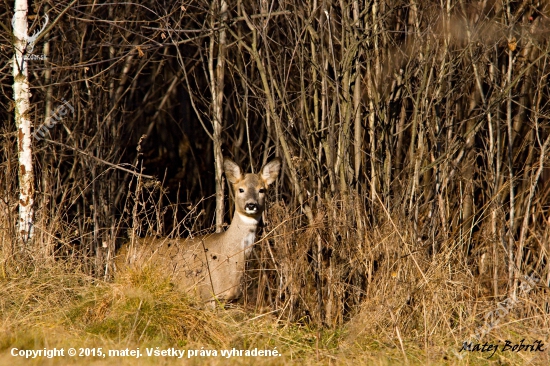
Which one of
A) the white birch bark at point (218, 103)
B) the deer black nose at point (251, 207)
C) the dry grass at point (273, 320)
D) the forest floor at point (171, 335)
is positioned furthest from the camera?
the white birch bark at point (218, 103)

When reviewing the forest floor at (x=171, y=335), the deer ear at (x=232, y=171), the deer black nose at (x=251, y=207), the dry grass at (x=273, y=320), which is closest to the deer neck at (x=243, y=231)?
the deer black nose at (x=251, y=207)

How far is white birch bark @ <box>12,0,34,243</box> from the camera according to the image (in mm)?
5984

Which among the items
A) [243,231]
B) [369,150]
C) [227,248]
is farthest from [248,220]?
[369,150]

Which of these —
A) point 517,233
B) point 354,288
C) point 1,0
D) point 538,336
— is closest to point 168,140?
point 1,0

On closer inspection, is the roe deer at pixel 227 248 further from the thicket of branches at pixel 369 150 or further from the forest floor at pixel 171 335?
the forest floor at pixel 171 335

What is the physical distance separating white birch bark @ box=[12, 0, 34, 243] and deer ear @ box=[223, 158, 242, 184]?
1743 mm

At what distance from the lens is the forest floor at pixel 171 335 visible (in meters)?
4.52

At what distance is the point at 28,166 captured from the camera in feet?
19.8

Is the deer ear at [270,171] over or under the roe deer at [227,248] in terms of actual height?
over

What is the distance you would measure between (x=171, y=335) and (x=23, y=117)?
2.34 metres

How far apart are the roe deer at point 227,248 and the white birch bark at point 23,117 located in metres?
0.84

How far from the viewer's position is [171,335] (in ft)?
15.8

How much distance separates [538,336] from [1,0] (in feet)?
19.4

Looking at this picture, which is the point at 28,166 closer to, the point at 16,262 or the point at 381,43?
the point at 16,262
